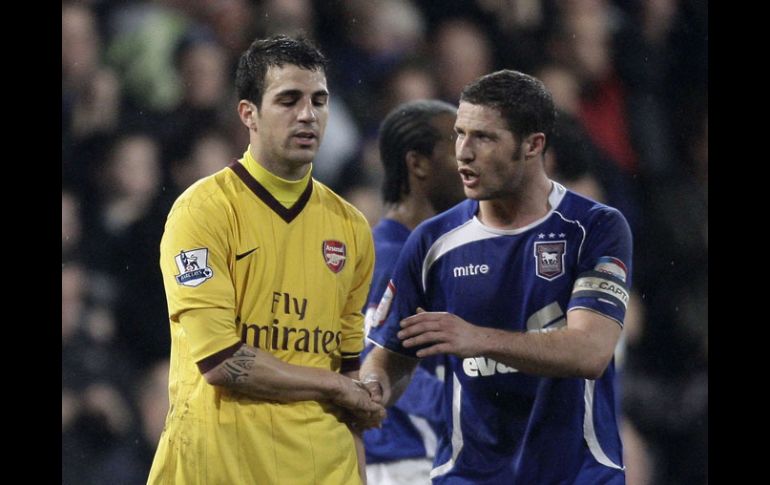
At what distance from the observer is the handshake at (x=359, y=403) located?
290cm

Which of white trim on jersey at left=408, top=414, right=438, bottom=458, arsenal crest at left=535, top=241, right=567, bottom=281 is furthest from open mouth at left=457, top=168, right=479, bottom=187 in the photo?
white trim on jersey at left=408, top=414, right=438, bottom=458

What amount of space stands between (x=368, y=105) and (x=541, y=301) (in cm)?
163

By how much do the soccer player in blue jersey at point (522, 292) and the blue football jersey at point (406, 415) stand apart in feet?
2.46

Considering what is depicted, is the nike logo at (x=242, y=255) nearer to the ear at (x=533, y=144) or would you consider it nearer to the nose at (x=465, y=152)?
the nose at (x=465, y=152)

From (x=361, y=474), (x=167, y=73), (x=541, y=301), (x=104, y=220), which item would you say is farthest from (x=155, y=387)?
(x=541, y=301)

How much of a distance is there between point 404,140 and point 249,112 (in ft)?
4.26

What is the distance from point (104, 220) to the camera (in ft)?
14.5

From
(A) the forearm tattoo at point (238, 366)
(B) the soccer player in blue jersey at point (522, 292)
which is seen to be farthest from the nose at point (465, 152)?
(A) the forearm tattoo at point (238, 366)

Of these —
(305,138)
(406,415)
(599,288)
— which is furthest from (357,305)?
(406,415)

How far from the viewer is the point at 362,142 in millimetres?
4555

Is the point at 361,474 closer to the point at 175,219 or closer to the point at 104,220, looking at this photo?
the point at 175,219

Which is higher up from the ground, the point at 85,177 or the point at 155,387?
the point at 85,177

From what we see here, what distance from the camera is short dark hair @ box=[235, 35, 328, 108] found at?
115 inches

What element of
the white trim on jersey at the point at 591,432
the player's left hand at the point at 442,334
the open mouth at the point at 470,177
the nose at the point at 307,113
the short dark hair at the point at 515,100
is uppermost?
the short dark hair at the point at 515,100
